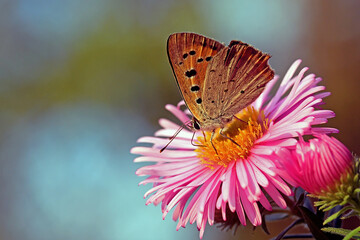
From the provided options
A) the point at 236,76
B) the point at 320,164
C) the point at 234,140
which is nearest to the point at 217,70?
the point at 236,76

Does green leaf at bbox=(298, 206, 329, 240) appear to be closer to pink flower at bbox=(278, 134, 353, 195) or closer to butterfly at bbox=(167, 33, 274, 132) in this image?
pink flower at bbox=(278, 134, 353, 195)

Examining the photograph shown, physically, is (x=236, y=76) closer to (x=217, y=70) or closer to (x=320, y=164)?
(x=217, y=70)

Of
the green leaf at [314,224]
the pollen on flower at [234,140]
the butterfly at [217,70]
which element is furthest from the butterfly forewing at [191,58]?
the green leaf at [314,224]

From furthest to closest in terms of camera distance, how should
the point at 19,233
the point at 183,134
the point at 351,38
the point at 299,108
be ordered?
the point at 19,233, the point at 351,38, the point at 183,134, the point at 299,108

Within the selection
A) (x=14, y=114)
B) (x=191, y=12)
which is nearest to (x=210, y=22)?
(x=191, y=12)

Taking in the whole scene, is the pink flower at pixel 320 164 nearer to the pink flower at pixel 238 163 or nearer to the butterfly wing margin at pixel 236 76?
the pink flower at pixel 238 163

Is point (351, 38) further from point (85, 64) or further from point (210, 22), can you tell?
point (85, 64)
